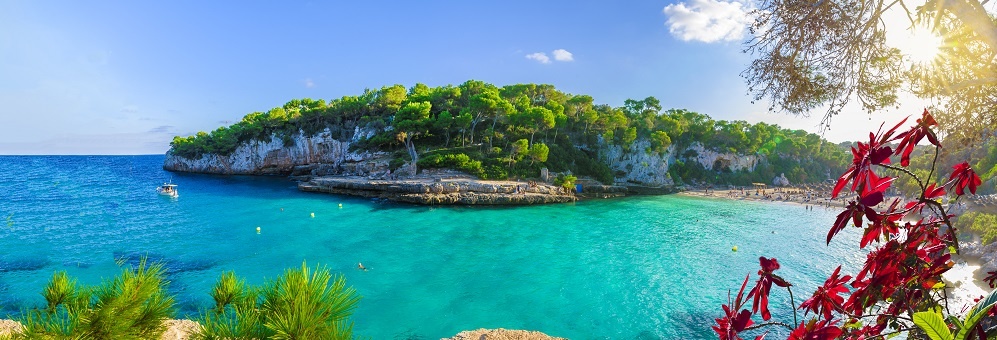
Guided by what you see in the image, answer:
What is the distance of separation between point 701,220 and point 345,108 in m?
40.7

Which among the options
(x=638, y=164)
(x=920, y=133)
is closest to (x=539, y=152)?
(x=638, y=164)

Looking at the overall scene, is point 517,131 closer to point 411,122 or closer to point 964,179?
point 411,122

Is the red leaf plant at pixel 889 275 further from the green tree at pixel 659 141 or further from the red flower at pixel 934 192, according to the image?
the green tree at pixel 659 141

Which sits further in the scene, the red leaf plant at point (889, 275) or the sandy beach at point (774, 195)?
the sandy beach at point (774, 195)

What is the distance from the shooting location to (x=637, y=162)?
46906 mm

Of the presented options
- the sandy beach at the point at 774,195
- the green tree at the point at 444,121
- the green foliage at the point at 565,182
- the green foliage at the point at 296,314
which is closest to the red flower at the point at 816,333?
the green foliage at the point at 296,314

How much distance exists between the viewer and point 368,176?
126 ft

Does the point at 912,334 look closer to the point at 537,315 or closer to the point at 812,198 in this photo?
the point at 537,315

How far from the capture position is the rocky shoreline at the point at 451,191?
101 feet

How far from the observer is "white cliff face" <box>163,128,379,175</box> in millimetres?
47522

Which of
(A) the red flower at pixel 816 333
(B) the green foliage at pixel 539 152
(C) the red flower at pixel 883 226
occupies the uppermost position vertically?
(B) the green foliage at pixel 539 152

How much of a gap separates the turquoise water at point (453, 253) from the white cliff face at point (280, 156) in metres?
16.2

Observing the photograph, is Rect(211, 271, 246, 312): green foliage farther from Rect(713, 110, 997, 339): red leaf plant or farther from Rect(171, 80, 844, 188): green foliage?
Rect(171, 80, 844, 188): green foliage

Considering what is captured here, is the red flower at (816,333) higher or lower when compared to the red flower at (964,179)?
lower
